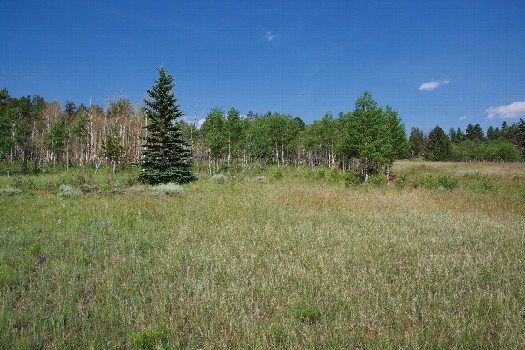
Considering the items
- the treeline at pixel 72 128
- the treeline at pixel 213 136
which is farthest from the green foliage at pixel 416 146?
the treeline at pixel 72 128

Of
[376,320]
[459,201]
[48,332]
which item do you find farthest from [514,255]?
[48,332]

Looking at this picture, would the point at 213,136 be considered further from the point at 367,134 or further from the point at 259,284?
the point at 259,284

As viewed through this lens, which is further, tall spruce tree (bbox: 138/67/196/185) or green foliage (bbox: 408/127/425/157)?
green foliage (bbox: 408/127/425/157)

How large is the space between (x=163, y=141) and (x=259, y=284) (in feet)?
65.3

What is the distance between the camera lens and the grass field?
2984 mm

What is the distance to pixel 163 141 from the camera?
2117cm

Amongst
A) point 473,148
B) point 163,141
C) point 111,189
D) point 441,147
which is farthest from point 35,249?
point 473,148

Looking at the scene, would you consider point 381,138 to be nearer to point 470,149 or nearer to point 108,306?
point 108,306

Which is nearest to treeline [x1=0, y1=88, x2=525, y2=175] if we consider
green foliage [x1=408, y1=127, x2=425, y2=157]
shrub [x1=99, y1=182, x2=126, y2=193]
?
shrub [x1=99, y1=182, x2=126, y2=193]

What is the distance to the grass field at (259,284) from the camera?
2984 mm

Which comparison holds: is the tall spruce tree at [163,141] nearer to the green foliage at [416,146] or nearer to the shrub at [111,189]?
the shrub at [111,189]

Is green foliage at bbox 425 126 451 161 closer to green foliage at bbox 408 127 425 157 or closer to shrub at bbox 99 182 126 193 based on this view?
green foliage at bbox 408 127 425 157

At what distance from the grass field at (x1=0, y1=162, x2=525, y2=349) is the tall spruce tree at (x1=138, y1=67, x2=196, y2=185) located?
41.5 feet

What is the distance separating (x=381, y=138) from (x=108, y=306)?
2704 cm
